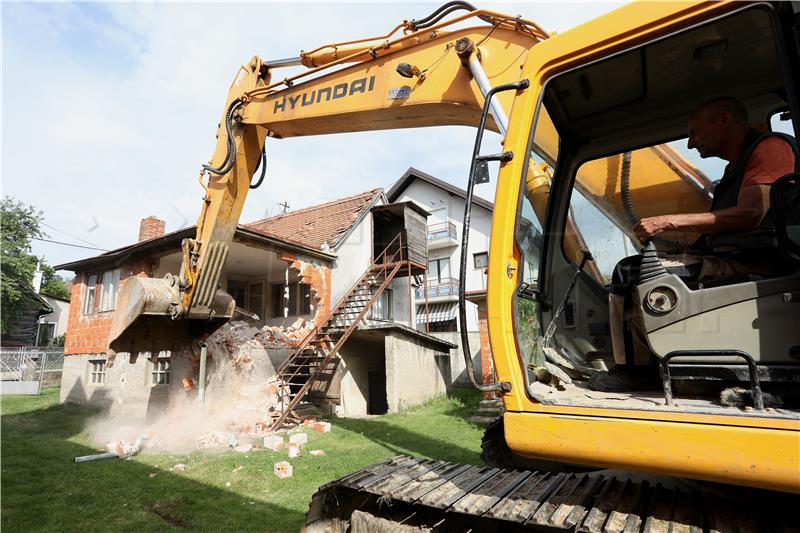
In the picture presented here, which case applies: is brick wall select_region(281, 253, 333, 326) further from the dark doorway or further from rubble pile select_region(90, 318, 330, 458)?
the dark doorway

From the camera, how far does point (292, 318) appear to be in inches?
622

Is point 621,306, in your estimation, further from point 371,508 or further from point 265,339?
point 265,339

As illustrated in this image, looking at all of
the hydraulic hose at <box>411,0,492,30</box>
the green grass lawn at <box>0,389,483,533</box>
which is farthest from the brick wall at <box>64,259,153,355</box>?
the hydraulic hose at <box>411,0,492,30</box>

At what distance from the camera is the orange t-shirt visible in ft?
6.57

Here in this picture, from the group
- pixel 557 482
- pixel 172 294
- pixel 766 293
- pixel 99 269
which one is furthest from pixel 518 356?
pixel 99 269

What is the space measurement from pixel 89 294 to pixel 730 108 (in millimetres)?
17519

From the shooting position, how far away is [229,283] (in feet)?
57.5

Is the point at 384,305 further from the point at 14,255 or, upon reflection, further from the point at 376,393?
the point at 14,255

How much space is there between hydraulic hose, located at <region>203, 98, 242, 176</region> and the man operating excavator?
447 cm

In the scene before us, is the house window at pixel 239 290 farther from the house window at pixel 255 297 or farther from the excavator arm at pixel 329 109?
the excavator arm at pixel 329 109

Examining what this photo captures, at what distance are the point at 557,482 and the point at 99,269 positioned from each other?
53.0 ft

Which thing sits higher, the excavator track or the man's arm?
the man's arm

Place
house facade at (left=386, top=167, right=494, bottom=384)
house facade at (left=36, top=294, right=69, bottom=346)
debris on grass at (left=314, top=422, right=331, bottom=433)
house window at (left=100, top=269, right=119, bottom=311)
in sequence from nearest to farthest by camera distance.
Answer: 1. debris on grass at (left=314, top=422, right=331, bottom=433)
2. house window at (left=100, top=269, right=119, bottom=311)
3. house facade at (left=386, top=167, right=494, bottom=384)
4. house facade at (left=36, top=294, right=69, bottom=346)

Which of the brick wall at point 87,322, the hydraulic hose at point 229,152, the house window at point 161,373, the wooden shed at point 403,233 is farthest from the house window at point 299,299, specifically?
the hydraulic hose at point 229,152
